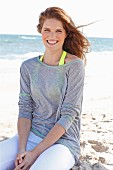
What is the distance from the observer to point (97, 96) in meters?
7.06

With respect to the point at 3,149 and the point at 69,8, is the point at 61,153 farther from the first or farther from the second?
the point at 69,8

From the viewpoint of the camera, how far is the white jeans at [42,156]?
2.34 m

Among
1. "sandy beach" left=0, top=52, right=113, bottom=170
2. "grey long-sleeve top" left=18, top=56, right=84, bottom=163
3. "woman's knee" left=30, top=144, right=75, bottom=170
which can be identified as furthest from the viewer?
"sandy beach" left=0, top=52, right=113, bottom=170

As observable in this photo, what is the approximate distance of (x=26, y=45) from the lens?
68.8 ft

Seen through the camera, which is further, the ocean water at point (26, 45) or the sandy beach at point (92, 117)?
the ocean water at point (26, 45)

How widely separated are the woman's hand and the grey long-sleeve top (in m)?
0.20

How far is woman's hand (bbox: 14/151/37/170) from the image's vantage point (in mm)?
2469

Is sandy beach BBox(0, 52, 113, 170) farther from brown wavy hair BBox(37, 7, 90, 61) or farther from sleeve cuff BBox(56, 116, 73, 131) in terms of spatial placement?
brown wavy hair BBox(37, 7, 90, 61)

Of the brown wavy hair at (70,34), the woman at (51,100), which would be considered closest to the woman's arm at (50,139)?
the woman at (51,100)

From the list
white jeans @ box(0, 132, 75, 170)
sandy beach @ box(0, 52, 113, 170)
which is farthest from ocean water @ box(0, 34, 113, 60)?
white jeans @ box(0, 132, 75, 170)

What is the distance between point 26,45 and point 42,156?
18.8 meters

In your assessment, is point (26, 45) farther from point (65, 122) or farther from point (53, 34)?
point (65, 122)

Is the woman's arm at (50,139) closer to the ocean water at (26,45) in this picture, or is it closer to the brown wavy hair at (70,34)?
the brown wavy hair at (70,34)

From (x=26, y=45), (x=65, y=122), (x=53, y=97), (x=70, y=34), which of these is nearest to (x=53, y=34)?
(x=70, y=34)
